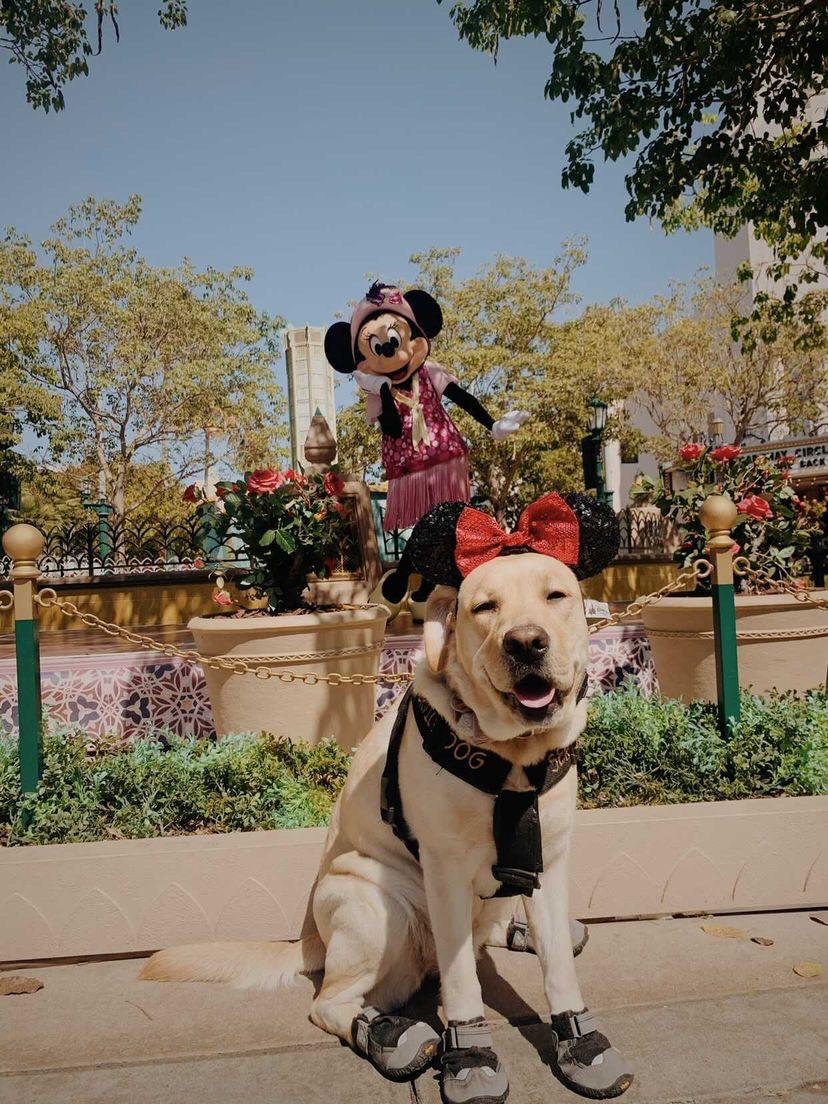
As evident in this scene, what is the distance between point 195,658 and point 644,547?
8916mm

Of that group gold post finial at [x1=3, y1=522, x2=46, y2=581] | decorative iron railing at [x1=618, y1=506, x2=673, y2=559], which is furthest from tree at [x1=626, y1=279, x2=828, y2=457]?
gold post finial at [x1=3, y1=522, x2=46, y2=581]

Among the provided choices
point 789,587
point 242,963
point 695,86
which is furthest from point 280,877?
point 695,86

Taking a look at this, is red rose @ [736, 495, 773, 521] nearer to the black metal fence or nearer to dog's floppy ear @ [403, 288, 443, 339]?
dog's floppy ear @ [403, 288, 443, 339]

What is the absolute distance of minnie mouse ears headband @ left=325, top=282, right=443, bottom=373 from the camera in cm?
447

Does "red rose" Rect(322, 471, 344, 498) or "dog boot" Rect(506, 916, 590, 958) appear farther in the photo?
"red rose" Rect(322, 471, 344, 498)

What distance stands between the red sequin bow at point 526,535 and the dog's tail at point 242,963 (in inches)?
49.5

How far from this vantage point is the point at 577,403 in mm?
19922

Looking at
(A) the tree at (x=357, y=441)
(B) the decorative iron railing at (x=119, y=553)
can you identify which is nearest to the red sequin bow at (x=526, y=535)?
(B) the decorative iron railing at (x=119, y=553)

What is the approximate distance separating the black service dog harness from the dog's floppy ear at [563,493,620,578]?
0.31m

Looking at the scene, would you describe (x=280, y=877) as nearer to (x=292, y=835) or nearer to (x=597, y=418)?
(x=292, y=835)

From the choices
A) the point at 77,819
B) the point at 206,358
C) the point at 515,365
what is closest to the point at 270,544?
the point at 77,819

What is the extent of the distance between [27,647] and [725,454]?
3408mm

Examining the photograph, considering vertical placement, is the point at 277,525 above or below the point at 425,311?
below

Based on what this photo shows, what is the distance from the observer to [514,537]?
6.29 ft
